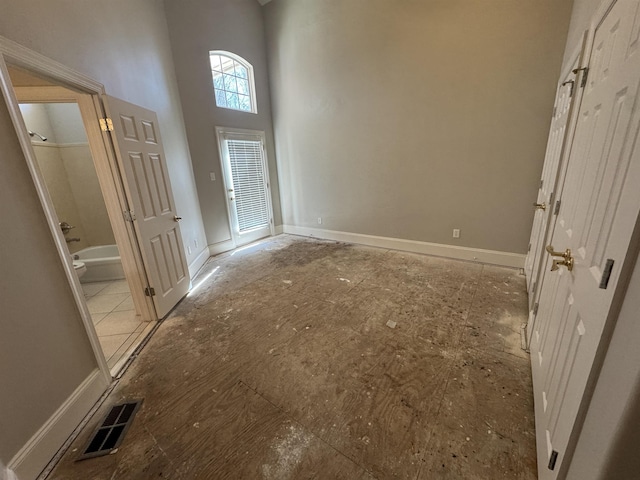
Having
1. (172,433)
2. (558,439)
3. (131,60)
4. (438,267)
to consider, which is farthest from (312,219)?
(558,439)

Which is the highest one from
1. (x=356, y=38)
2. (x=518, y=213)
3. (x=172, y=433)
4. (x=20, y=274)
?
(x=356, y=38)

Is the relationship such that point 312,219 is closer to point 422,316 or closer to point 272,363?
point 422,316

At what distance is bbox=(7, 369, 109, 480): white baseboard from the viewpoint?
4.19 feet

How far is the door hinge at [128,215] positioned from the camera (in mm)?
2264

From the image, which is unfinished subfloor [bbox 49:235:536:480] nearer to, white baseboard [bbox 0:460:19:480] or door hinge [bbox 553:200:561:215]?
white baseboard [bbox 0:460:19:480]

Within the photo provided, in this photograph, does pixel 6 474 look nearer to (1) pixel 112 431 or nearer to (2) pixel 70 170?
(1) pixel 112 431

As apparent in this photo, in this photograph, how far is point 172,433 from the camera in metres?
1.50

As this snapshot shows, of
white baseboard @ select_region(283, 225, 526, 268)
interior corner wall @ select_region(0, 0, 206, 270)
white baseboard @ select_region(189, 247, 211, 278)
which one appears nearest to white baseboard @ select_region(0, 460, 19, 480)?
interior corner wall @ select_region(0, 0, 206, 270)

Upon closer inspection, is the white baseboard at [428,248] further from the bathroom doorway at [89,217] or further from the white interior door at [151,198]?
the bathroom doorway at [89,217]

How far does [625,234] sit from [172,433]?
215 cm

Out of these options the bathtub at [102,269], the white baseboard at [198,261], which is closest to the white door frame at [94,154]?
the white baseboard at [198,261]

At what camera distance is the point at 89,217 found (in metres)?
3.99

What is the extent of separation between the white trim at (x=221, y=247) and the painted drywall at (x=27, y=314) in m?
2.68

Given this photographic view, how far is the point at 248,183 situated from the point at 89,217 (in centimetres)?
241
